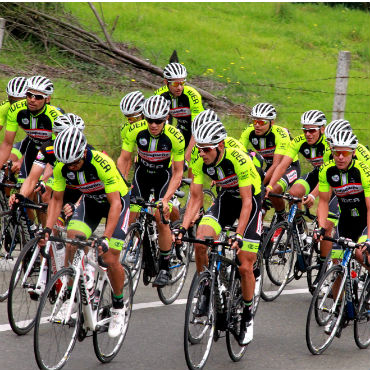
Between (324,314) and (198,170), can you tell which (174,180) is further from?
(324,314)

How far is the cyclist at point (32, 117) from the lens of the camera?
9.09m

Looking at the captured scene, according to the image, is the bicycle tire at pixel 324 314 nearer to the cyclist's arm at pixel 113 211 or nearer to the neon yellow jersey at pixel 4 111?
the cyclist's arm at pixel 113 211

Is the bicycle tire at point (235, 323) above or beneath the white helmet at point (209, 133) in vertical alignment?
beneath

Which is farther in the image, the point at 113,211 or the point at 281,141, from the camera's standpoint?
the point at 281,141

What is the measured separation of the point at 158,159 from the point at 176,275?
1.36m

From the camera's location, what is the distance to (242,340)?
7.20 m

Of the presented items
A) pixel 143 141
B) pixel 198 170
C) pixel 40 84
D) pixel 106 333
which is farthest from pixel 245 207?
pixel 40 84

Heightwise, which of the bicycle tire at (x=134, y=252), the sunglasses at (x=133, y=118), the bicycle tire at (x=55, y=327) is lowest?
the bicycle tire at (x=55, y=327)

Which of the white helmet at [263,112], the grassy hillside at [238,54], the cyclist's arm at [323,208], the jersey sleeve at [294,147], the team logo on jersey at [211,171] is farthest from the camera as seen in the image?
the grassy hillside at [238,54]

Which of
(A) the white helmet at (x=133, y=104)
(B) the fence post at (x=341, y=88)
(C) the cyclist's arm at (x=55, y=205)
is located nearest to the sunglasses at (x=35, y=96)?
(A) the white helmet at (x=133, y=104)

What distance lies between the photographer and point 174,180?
352 inches

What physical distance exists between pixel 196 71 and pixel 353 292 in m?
12.4

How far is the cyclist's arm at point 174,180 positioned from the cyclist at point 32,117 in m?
1.51

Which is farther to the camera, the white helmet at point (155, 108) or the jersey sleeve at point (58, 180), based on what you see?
the white helmet at point (155, 108)
